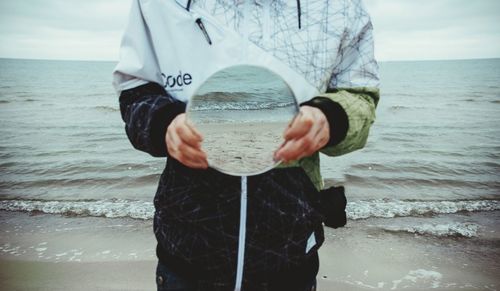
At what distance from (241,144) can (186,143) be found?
26 centimetres

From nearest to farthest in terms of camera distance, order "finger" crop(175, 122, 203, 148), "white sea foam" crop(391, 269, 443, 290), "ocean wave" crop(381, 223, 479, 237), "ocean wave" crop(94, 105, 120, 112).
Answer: "finger" crop(175, 122, 203, 148)
"white sea foam" crop(391, 269, 443, 290)
"ocean wave" crop(381, 223, 479, 237)
"ocean wave" crop(94, 105, 120, 112)

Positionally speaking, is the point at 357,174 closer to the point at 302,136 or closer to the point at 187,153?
the point at 302,136

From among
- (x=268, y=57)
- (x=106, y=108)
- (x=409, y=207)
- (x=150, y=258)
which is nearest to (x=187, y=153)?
(x=268, y=57)

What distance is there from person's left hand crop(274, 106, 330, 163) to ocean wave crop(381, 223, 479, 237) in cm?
491

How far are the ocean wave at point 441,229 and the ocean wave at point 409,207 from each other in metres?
0.49

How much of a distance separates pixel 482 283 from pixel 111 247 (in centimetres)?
461

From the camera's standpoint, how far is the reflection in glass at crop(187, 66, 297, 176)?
1015 mm

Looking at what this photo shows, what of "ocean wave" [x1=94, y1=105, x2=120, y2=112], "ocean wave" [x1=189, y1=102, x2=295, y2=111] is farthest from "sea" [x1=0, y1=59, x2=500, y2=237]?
"ocean wave" [x1=189, y1=102, x2=295, y2=111]

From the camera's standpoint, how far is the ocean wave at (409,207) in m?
5.93

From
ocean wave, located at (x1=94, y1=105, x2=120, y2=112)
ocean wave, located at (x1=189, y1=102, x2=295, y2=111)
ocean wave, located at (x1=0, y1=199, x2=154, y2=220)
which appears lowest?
ocean wave, located at (x1=0, y1=199, x2=154, y2=220)

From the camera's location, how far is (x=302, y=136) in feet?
2.93

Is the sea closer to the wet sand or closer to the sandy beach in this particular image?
the sandy beach

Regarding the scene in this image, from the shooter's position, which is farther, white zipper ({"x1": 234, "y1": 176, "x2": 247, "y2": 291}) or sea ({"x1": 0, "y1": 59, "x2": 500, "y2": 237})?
sea ({"x1": 0, "y1": 59, "x2": 500, "y2": 237})

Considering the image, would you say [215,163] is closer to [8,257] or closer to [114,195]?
[8,257]
